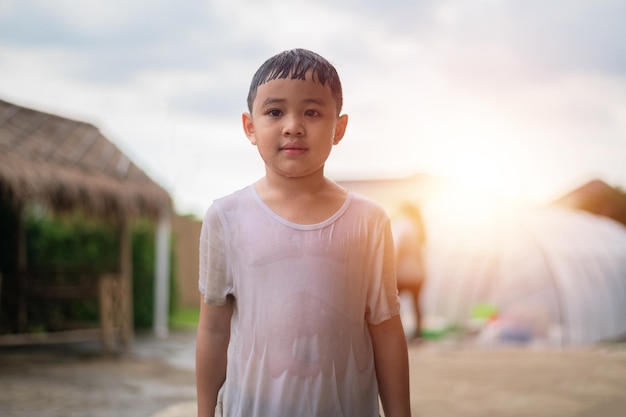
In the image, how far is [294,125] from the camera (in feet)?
5.17

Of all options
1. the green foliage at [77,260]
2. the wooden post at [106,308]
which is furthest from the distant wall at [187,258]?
the wooden post at [106,308]

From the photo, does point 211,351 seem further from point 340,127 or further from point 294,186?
point 340,127

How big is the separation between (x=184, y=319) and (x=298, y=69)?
46.1 ft

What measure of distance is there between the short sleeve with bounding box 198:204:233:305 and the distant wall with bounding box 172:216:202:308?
15.5 metres

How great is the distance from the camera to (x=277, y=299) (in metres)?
1.58

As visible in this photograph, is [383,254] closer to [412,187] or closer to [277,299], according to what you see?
[277,299]

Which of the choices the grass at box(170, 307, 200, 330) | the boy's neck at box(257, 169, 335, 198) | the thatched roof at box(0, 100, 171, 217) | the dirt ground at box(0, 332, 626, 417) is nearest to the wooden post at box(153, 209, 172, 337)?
the grass at box(170, 307, 200, 330)

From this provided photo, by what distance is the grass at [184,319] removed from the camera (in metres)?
13.0

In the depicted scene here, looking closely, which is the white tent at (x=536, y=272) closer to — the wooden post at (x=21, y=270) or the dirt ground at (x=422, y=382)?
the dirt ground at (x=422, y=382)

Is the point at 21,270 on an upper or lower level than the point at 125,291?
upper

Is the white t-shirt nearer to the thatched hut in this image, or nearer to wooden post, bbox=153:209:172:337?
the thatched hut

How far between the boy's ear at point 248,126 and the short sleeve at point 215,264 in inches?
7.4

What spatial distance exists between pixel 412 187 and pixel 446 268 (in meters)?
1.85

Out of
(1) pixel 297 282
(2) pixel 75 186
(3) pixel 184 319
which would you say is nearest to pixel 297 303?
(1) pixel 297 282
